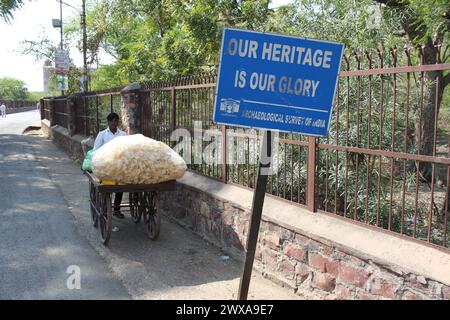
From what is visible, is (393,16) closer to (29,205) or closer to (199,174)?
Answer: (199,174)

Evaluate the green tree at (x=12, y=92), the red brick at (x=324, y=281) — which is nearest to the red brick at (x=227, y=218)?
the red brick at (x=324, y=281)

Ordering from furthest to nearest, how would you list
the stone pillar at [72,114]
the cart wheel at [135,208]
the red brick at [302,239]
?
the stone pillar at [72,114] → the cart wheel at [135,208] → the red brick at [302,239]

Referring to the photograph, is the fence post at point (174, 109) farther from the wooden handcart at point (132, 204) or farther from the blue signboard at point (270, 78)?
the blue signboard at point (270, 78)

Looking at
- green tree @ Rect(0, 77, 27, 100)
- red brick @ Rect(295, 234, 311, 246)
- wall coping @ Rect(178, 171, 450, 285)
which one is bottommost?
red brick @ Rect(295, 234, 311, 246)

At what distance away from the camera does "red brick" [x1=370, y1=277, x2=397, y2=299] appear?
3678 mm

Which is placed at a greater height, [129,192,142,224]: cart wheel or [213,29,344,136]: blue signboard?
[213,29,344,136]: blue signboard

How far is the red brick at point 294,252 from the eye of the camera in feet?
15.4

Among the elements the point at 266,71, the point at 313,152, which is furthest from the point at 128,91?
the point at 266,71

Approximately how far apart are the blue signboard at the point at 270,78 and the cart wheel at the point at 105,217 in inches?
133

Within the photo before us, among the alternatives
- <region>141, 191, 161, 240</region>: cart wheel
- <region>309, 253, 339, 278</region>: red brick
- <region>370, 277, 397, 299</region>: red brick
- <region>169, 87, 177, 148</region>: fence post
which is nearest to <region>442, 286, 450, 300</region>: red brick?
<region>370, 277, 397, 299</region>: red brick

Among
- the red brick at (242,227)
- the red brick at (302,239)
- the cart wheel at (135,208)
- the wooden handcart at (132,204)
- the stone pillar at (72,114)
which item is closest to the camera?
the red brick at (302,239)

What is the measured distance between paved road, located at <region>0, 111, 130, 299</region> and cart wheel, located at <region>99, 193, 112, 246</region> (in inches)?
9.8

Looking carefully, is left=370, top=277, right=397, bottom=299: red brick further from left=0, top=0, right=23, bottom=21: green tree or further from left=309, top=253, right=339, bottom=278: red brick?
left=0, top=0, right=23, bottom=21: green tree

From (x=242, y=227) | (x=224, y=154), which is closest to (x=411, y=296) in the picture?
(x=242, y=227)
